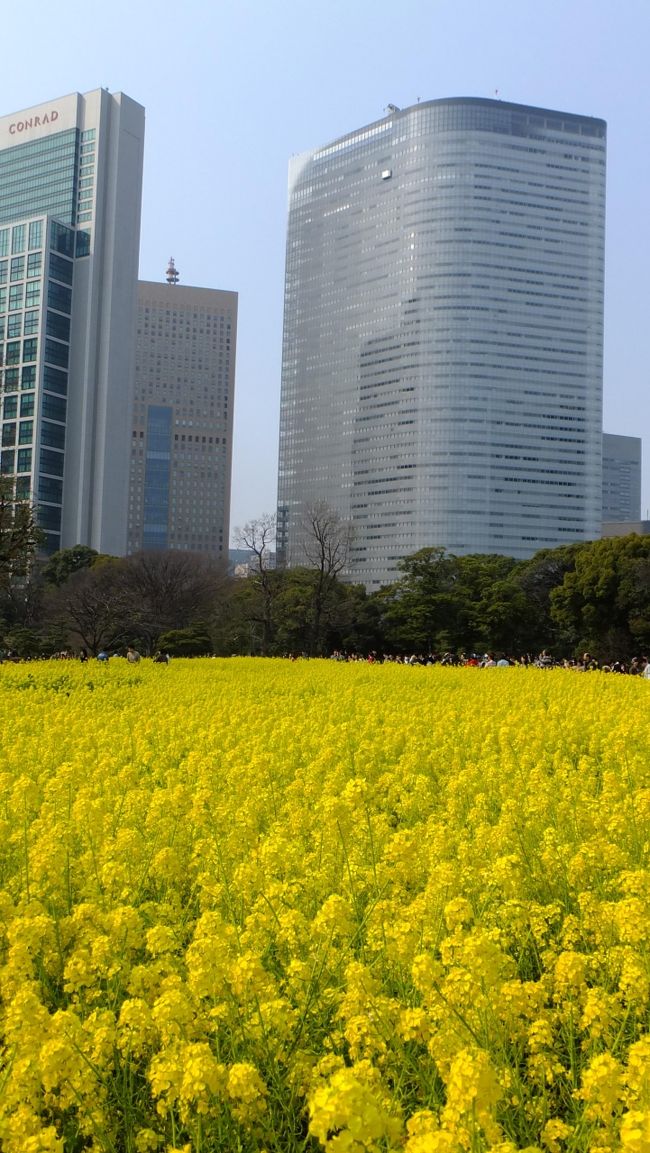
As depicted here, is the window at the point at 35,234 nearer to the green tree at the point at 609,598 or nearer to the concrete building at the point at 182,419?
the concrete building at the point at 182,419

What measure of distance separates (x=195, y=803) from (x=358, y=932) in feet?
5.82

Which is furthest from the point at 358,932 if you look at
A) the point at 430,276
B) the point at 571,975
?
the point at 430,276

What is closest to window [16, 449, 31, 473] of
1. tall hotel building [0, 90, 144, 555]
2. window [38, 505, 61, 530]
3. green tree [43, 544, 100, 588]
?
tall hotel building [0, 90, 144, 555]

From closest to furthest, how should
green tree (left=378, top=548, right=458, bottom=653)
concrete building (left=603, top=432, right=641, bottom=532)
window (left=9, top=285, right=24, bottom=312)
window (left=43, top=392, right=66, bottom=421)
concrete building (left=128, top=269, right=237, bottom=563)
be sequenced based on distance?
green tree (left=378, top=548, right=458, bottom=653) < window (left=43, top=392, right=66, bottom=421) < window (left=9, top=285, right=24, bottom=312) < concrete building (left=128, top=269, right=237, bottom=563) < concrete building (left=603, top=432, right=641, bottom=532)

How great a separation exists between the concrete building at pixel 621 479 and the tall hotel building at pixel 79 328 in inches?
3922

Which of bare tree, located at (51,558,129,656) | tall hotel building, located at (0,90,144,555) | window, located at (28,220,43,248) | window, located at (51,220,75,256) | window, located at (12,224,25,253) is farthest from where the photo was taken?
window, located at (12,224,25,253)

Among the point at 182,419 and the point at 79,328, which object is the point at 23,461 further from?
the point at 182,419

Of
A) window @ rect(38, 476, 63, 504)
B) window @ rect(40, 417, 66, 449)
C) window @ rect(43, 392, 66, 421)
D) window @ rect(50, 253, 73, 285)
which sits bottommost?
window @ rect(38, 476, 63, 504)

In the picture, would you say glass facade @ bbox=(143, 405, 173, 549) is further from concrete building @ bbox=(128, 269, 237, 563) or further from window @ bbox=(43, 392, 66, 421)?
window @ bbox=(43, 392, 66, 421)

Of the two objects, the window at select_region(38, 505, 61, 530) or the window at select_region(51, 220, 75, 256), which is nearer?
the window at select_region(38, 505, 61, 530)

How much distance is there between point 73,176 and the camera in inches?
3696

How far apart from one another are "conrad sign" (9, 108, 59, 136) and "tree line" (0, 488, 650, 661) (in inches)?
2575

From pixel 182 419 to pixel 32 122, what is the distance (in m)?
58.6

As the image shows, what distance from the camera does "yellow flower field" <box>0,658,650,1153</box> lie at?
7.05ft
